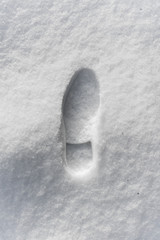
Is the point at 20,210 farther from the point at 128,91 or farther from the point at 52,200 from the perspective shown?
the point at 128,91

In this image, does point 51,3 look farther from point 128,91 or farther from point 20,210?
point 20,210

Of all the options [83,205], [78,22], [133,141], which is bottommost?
[83,205]

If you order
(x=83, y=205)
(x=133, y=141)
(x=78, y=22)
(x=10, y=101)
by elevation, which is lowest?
(x=83, y=205)

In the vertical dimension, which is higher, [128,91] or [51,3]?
[51,3]

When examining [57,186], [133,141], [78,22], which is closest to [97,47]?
[78,22]

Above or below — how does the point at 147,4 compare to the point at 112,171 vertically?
above

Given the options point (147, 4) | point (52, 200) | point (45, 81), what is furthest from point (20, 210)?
point (147, 4)
